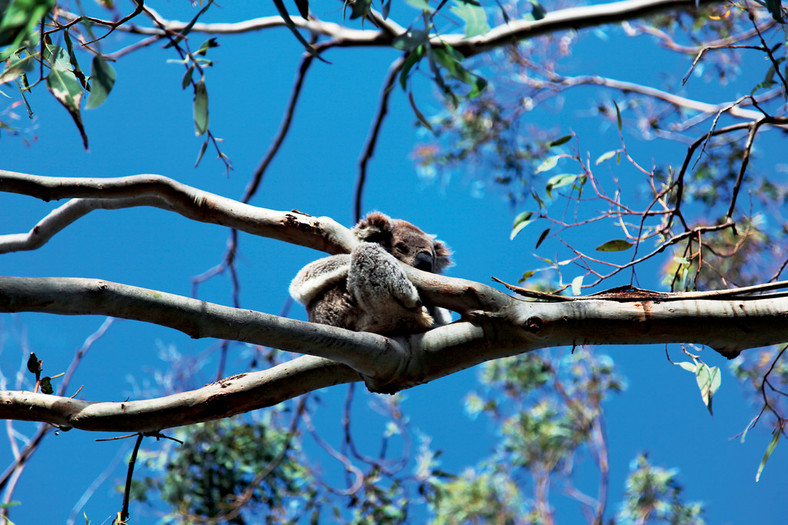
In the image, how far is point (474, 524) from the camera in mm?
7527

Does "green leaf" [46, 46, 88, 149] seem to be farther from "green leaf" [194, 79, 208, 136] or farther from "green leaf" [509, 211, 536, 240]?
"green leaf" [509, 211, 536, 240]

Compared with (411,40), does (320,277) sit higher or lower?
higher

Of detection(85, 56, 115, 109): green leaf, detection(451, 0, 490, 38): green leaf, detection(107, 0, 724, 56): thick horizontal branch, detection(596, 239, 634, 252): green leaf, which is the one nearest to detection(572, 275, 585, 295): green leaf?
detection(596, 239, 634, 252): green leaf

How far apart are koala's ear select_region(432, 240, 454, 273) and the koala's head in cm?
2

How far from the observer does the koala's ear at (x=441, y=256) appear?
333 centimetres

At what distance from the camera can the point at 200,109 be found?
6.44 feet

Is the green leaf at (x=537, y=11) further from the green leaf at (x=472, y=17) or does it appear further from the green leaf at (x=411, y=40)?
the green leaf at (x=411, y=40)

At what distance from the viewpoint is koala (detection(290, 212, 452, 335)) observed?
2.32 meters

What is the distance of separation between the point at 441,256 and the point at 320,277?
89 cm

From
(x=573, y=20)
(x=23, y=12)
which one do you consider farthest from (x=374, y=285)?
(x=573, y=20)

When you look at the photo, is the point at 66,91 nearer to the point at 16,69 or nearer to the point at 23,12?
the point at 16,69

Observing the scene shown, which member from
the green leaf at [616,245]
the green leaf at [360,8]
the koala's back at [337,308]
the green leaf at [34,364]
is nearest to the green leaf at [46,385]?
the green leaf at [34,364]

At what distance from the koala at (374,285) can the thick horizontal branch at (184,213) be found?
0.15m

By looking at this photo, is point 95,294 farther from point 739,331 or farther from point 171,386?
point 171,386
